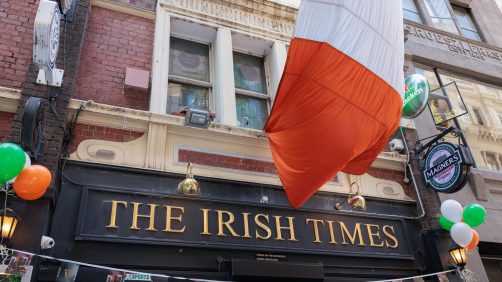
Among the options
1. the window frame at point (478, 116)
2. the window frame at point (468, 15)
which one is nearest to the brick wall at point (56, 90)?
the window frame at point (478, 116)

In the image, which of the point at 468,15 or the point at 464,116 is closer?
the point at 464,116

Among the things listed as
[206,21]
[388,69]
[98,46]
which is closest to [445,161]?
[388,69]

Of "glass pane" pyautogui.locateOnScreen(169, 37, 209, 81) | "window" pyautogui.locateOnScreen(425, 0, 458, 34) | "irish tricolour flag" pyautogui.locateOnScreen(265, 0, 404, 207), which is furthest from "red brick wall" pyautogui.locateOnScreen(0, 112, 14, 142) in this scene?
"window" pyautogui.locateOnScreen(425, 0, 458, 34)

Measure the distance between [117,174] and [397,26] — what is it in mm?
4558

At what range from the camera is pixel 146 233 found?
5324mm

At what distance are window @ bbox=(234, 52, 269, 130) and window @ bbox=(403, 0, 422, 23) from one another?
19.3 ft

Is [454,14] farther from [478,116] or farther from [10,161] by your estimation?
[10,161]

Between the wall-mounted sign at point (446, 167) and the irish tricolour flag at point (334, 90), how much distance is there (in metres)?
2.02

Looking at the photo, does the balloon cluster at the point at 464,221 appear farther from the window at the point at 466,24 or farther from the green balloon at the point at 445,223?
the window at the point at 466,24

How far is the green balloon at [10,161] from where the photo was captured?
387 cm

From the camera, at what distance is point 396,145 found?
7.96m

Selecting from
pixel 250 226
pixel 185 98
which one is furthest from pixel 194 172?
pixel 185 98

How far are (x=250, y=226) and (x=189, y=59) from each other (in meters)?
3.51

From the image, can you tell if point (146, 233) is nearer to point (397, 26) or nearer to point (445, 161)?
point (397, 26)
